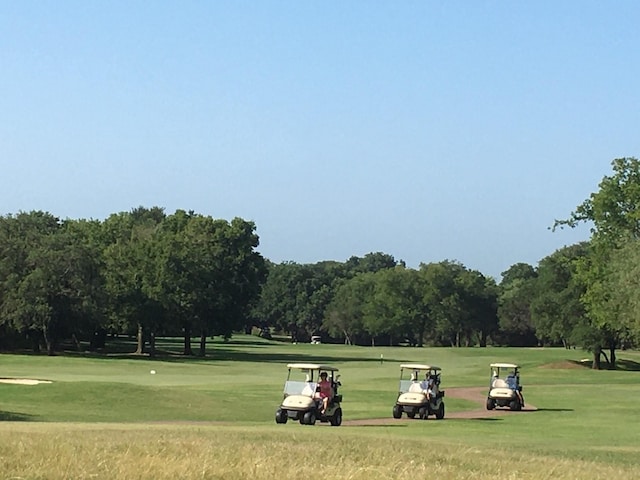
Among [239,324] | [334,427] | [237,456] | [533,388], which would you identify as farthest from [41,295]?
[237,456]

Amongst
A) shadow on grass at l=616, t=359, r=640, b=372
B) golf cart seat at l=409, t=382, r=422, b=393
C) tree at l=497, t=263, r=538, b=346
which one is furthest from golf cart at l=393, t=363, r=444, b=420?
tree at l=497, t=263, r=538, b=346

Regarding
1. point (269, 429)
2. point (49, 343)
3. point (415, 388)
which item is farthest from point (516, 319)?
point (269, 429)

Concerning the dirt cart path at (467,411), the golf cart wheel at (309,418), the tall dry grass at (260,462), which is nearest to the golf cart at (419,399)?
the dirt cart path at (467,411)

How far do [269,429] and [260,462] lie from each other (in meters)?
13.0

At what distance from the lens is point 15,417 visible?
33.6 m

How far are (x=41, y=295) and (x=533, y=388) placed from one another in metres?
40.0

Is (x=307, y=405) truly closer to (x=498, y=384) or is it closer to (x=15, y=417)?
(x=15, y=417)

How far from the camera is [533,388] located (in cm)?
Answer: 6444

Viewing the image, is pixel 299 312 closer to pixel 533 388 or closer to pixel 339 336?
pixel 339 336

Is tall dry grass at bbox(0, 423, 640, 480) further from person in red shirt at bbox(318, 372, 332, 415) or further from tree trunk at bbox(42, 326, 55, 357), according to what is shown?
tree trunk at bbox(42, 326, 55, 357)

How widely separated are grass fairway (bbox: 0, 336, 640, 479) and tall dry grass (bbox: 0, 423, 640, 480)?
0.10ft

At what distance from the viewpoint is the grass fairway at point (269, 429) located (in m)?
15.4

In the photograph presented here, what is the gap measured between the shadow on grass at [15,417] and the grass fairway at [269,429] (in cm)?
6

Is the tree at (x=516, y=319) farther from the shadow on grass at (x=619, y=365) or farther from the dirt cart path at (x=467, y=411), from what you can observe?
the dirt cart path at (x=467, y=411)
